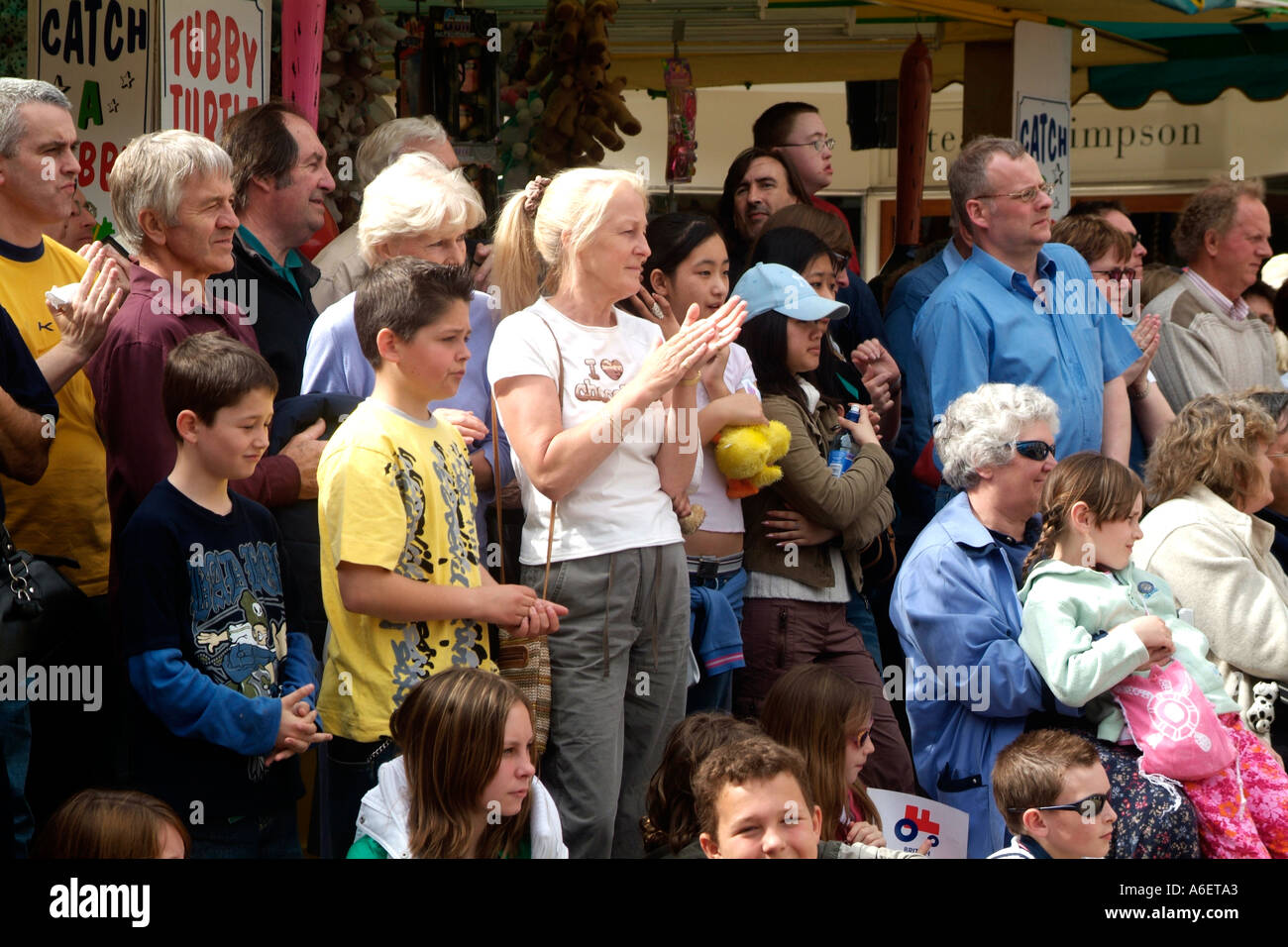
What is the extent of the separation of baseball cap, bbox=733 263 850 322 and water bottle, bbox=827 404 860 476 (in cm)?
36

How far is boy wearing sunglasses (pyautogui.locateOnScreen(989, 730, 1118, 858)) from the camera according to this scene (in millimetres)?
3654

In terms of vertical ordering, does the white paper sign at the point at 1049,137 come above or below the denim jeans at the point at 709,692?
above

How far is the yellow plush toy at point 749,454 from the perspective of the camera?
14.3 feet

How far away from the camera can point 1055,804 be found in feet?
12.0

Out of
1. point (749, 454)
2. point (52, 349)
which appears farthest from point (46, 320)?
point (749, 454)

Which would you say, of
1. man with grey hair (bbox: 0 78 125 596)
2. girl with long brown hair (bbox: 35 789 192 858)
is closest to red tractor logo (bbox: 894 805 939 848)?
girl with long brown hair (bbox: 35 789 192 858)

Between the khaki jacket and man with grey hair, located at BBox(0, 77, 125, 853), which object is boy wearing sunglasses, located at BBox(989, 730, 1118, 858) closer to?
the khaki jacket

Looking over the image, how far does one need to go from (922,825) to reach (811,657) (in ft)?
2.43

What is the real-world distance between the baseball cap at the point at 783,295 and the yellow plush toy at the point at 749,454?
15.0 inches

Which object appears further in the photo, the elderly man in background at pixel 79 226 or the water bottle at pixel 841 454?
the elderly man in background at pixel 79 226

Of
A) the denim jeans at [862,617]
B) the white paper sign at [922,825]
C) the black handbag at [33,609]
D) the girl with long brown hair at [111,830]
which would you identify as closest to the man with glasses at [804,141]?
the denim jeans at [862,617]

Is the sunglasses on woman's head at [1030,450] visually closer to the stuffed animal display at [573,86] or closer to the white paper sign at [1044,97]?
the stuffed animal display at [573,86]
